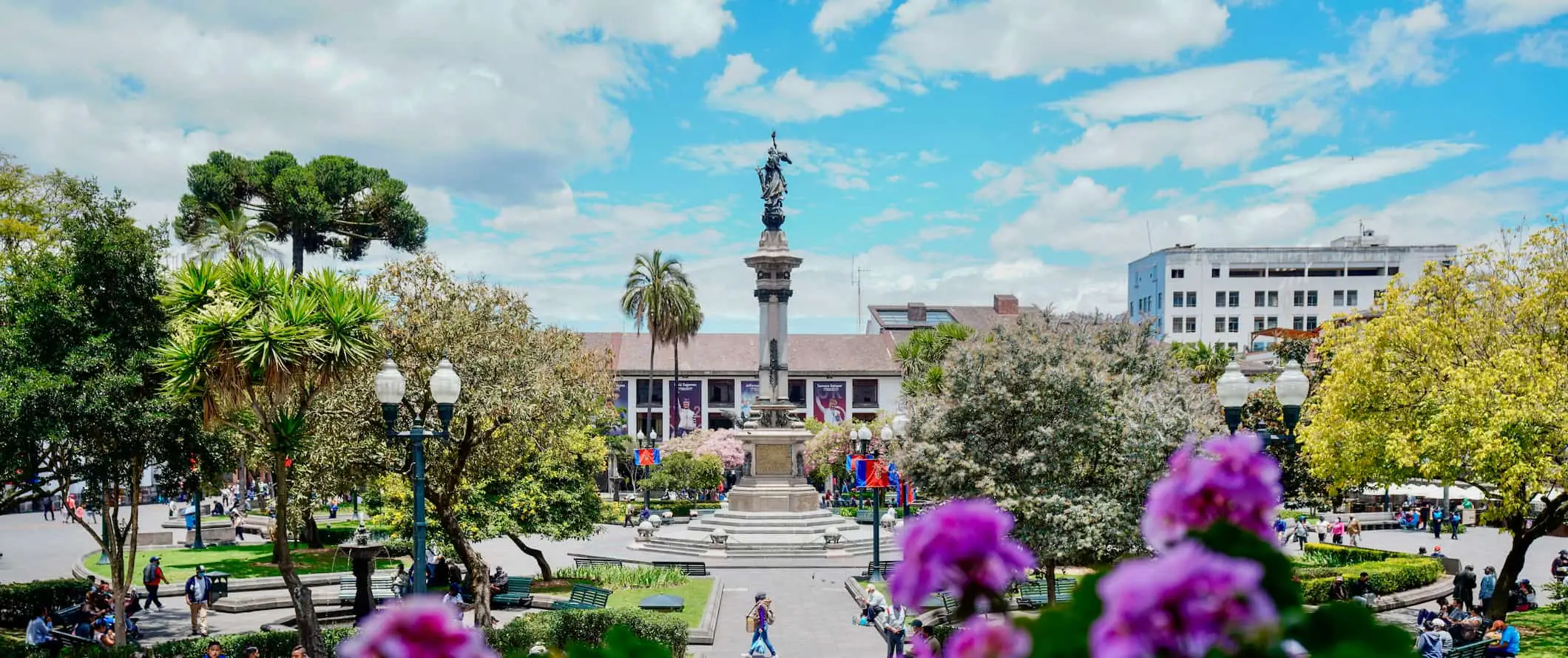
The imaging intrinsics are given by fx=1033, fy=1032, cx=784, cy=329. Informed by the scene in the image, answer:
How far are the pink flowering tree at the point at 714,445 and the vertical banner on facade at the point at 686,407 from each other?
1128 cm

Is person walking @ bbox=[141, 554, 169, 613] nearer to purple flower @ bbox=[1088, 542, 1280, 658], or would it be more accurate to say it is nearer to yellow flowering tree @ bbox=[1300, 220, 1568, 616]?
yellow flowering tree @ bbox=[1300, 220, 1568, 616]

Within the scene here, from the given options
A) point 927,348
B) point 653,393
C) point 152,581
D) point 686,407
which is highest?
point 927,348

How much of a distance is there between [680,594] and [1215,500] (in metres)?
26.2

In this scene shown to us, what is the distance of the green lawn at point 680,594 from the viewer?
80.3ft

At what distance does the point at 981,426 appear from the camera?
1767 cm

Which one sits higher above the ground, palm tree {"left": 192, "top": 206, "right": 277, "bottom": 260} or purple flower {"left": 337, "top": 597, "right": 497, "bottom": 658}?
palm tree {"left": 192, "top": 206, "right": 277, "bottom": 260}

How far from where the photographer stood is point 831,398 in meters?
78.6

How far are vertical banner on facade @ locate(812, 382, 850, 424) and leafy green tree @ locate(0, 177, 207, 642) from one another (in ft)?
199

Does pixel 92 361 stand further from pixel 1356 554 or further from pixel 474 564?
pixel 1356 554

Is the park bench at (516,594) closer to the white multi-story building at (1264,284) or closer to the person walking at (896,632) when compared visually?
the person walking at (896,632)

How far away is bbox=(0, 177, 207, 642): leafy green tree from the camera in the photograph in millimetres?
16531

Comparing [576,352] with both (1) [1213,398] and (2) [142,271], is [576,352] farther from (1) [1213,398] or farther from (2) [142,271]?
(1) [1213,398]

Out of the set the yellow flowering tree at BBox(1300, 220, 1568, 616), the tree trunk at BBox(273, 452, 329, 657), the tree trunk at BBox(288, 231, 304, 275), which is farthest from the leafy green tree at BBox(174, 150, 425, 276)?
the yellow flowering tree at BBox(1300, 220, 1568, 616)

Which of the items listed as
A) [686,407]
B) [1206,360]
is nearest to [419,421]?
[1206,360]
